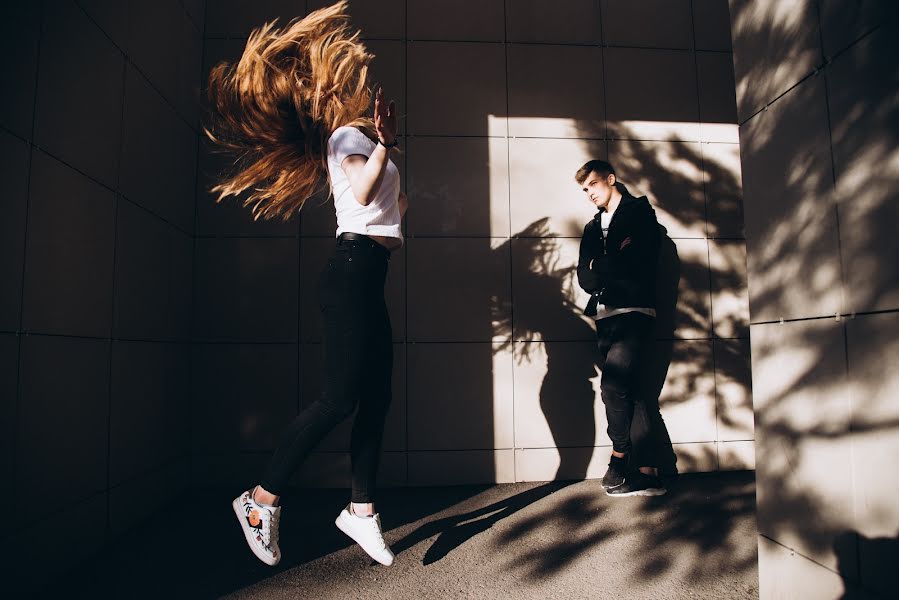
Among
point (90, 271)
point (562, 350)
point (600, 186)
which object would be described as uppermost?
point (600, 186)

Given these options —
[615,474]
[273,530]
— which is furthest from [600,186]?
[273,530]

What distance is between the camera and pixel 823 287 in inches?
75.5

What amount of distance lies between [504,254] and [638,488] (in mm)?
1782

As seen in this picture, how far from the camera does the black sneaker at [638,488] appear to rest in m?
3.60

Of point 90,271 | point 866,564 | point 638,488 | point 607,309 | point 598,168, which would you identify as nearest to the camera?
point 866,564

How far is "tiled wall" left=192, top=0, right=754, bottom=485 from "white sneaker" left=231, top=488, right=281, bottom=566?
149cm

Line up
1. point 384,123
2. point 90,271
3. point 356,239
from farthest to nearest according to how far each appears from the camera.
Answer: point 90,271
point 356,239
point 384,123

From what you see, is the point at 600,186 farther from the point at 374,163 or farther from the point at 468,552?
the point at 468,552

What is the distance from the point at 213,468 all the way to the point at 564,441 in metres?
2.42

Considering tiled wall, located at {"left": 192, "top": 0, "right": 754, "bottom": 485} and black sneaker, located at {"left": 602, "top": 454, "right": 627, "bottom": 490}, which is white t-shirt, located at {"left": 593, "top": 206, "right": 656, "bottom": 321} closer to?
tiled wall, located at {"left": 192, "top": 0, "right": 754, "bottom": 485}

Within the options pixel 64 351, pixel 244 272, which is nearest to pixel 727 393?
pixel 244 272

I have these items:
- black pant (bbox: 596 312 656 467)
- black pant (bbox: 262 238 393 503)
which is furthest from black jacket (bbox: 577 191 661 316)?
black pant (bbox: 262 238 393 503)

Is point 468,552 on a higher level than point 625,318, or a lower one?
lower

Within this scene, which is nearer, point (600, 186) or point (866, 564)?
point (866, 564)
